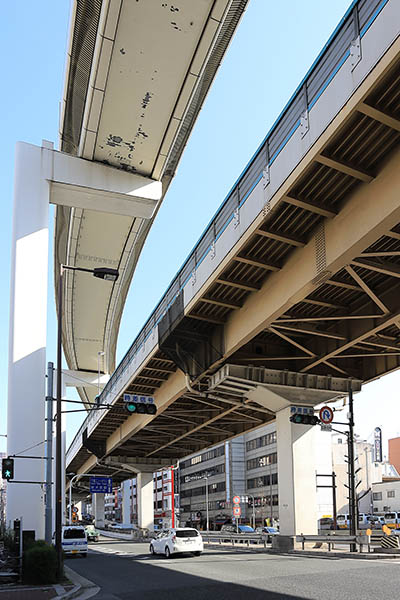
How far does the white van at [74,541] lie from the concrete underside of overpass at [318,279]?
27.3 feet

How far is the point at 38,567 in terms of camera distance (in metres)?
17.8

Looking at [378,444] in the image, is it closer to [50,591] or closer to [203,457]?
[203,457]

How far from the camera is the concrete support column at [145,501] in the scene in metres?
66.5

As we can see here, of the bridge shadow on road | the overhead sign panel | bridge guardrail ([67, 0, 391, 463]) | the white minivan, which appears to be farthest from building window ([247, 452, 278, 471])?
the bridge shadow on road

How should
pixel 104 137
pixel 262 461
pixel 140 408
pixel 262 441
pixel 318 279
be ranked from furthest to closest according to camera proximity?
1. pixel 262 441
2. pixel 262 461
3. pixel 104 137
4. pixel 140 408
5. pixel 318 279

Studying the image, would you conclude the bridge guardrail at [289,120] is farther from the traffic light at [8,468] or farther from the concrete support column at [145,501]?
the concrete support column at [145,501]

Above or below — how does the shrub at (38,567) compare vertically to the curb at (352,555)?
above

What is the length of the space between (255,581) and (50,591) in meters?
5.05

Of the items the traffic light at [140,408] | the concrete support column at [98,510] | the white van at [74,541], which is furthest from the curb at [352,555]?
the concrete support column at [98,510]

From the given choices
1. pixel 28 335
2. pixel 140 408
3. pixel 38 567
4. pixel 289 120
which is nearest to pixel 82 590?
pixel 38 567

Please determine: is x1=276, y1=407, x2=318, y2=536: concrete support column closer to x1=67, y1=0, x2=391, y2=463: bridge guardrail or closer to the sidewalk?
x1=67, y1=0, x2=391, y2=463: bridge guardrail

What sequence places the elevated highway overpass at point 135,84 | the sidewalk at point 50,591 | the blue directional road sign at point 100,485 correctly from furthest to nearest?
1. the blue directional road sign at point 100,485
2. the elevated highway overpass at point 135,84
3. the sidewalk at point 50,591

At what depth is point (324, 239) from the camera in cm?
1853

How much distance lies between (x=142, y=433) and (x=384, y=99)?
4269 cm
